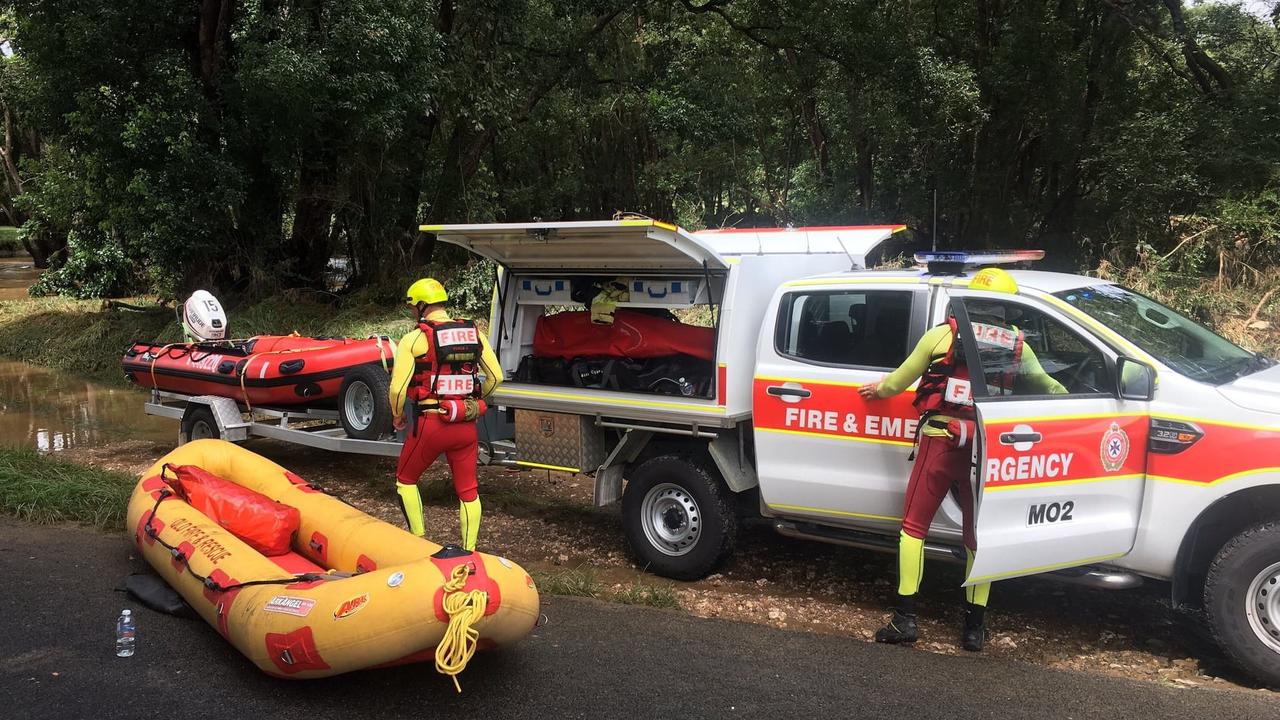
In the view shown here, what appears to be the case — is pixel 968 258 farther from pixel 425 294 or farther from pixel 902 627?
pixel 425 294

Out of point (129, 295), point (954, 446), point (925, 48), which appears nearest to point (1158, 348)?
point (954, 446)

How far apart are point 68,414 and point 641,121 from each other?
1168 centimetres

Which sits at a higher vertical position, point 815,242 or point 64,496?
point 815,242

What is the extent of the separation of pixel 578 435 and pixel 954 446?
107 inches

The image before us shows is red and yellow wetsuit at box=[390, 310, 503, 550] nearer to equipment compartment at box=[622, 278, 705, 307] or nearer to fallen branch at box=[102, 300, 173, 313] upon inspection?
equipment compartment at box=[622, 278, 705, 307]

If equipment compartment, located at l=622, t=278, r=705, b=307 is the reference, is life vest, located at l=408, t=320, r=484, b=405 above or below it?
below

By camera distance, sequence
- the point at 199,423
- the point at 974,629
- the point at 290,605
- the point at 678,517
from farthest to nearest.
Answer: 1. the point at 199,423
2. the point at 678,517
3. the point at 974,629
4. the point at 290,605

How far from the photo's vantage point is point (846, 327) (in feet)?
18.0

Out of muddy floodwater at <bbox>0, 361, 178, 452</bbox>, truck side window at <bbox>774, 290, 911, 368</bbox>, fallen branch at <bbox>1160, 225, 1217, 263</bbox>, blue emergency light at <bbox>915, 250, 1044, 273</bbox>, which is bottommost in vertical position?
muddy floodwater at <bbox>0, 361, 178, 452</bbox>

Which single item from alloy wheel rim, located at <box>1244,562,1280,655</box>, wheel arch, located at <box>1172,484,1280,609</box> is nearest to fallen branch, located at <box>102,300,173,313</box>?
wheel arch, located at <box>1172,484,1280,609</box>

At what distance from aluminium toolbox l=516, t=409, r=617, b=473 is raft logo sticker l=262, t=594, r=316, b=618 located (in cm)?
255

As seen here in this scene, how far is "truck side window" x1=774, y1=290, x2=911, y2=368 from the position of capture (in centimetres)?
523

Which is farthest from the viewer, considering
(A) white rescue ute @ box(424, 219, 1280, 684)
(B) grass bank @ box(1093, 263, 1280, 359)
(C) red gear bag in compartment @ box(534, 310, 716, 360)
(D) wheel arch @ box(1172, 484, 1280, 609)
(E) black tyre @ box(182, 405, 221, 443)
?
(B) grass bank @ box(1093, 263, 1280, 359)

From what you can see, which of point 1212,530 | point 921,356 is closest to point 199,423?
point 921,356
